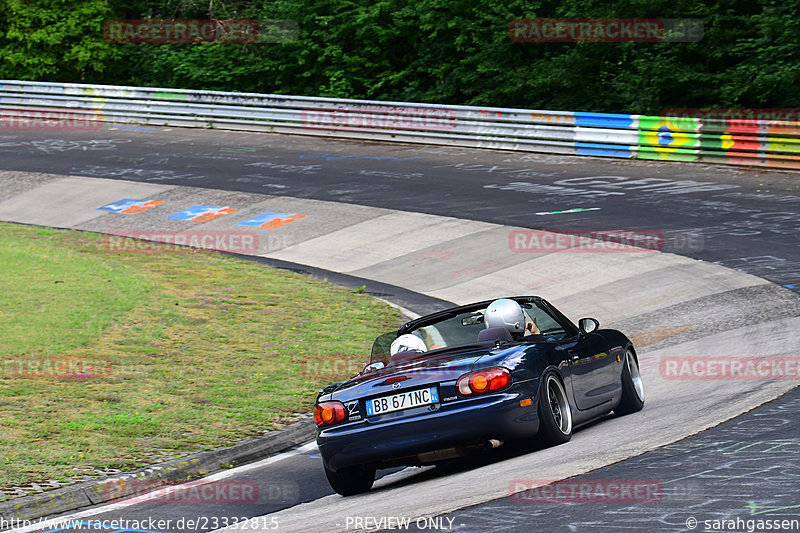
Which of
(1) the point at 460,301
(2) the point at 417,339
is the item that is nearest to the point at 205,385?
(2) the point at 417,339

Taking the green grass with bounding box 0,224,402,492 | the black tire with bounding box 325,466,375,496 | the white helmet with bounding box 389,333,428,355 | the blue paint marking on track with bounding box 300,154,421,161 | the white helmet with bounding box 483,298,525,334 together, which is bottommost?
the green grass with bounding box 0,224,402,492

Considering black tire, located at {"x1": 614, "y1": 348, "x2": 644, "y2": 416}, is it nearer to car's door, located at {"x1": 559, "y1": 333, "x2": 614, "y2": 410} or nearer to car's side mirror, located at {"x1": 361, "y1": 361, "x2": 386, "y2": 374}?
car's door, located at {"x1": 559, "y1": 333, "x2": 614, "y2": 410}

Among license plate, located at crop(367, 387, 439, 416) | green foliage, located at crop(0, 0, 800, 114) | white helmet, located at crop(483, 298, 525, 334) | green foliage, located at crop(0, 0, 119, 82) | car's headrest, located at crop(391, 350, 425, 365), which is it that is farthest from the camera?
green foliage, located at crop(0, 0, 119, 82)

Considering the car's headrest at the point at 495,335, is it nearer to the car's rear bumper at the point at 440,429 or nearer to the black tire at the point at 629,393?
the car's rear bumper at the point at 440,429

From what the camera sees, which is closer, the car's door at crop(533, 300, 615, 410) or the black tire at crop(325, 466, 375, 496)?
the black tire at crop(325, 466, 375, 496)

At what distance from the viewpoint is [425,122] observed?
28469 mm

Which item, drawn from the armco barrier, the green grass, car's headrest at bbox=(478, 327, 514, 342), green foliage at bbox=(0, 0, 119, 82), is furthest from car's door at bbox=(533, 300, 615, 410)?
green foliage at bbox=(0, 0, 119, 82)

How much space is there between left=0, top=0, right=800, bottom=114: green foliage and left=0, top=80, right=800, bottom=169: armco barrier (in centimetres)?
324

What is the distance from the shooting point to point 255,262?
1991 cm

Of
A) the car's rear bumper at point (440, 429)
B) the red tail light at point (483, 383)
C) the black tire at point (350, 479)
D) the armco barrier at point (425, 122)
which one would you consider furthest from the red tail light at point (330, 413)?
the armco barrier at point (425, 122)

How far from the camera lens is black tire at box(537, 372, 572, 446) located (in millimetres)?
7609

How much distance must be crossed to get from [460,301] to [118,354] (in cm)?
561

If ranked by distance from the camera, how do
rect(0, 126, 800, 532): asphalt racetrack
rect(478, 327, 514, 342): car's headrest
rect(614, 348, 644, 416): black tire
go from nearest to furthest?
1. rect(0, 126, 800, 532): asphalt racetrack
2. rect(478, 327, 514, 342): car's headrest
3. rect(614, 348, 644, 416): black tire

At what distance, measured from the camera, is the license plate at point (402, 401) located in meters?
7.42
